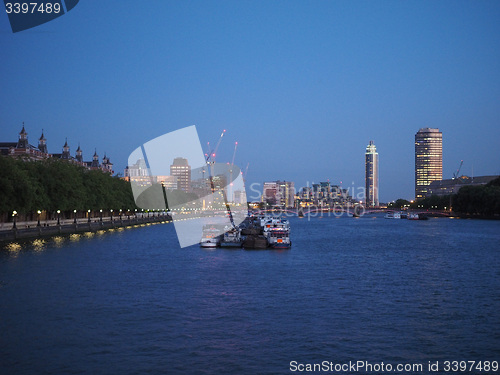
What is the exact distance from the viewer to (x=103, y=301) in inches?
1319

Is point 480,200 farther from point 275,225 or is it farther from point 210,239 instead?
point 210,239

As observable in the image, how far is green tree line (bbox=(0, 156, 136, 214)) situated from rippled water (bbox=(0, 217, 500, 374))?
19.1 m

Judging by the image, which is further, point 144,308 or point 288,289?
point 288,289

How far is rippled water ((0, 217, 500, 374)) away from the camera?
74.4 ft

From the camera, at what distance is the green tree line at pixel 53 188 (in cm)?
7175

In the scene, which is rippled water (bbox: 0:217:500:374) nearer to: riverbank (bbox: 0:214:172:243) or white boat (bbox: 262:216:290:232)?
riverbank (bbox: 0:214:172:243)

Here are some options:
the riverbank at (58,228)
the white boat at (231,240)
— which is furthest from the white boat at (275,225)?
the riverbank at (58,228)

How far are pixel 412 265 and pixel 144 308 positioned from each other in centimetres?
3069

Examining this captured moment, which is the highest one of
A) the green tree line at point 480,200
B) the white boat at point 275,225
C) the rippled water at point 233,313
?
the green tree line at point 480,200

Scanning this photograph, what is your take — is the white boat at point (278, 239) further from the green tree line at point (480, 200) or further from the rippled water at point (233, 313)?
the green tree line at point (480, 200)

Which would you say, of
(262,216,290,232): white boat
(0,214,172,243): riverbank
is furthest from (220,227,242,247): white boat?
(0,214,172,243): riverbank

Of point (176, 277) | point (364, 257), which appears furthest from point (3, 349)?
point (364, 257)

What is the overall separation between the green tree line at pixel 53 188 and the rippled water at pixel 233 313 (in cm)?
1910

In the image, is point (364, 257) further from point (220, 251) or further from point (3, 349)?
point (3, 349)
